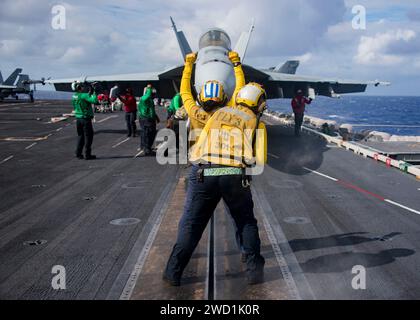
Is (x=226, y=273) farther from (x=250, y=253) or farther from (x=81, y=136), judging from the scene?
(x=81, y=136)

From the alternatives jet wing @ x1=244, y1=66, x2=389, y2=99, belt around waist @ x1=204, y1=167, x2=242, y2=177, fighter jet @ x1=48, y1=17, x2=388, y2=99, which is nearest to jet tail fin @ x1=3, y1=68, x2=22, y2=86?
fighter jet @ x1=48, y1=17, x2=388, y2=99

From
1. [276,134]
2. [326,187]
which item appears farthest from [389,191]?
[276,134]

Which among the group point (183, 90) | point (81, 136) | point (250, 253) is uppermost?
point (183, 90)

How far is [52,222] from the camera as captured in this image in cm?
682

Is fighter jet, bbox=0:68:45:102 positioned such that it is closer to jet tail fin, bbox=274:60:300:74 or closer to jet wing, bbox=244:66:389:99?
jet tail fin, bbox=274:60:300:74

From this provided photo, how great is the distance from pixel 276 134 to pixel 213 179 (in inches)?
678

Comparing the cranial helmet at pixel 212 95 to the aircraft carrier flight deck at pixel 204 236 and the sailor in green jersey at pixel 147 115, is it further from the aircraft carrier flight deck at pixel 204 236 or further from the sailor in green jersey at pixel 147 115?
the sailor in green jersey at pixel 147 115

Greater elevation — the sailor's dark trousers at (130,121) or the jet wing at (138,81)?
the jet wing at (138,81)

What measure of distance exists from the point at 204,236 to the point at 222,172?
2.05 m

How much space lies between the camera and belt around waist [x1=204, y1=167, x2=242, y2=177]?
14.3 ft

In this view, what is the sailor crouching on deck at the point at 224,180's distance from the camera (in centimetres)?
434

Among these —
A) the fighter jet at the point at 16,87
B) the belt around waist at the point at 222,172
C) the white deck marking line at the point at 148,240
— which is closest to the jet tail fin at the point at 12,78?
the fighter jet at the point at 16,87

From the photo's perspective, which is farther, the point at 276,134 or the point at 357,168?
the point at 276,134

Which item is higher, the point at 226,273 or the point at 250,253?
the point at 250,253
